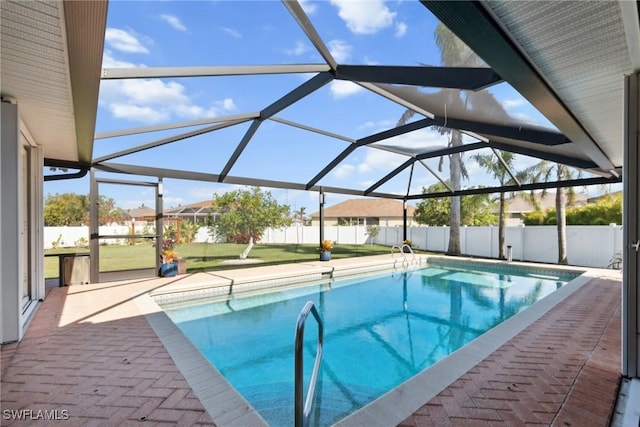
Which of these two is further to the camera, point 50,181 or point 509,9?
point 50,181

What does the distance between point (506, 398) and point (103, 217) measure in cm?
819

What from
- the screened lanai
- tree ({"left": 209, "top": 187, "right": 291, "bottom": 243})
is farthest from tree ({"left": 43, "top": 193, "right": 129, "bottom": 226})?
tree ({"left": 209, "top": 187, "right": 291, "bottom": 243})

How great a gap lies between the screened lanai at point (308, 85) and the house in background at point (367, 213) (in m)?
19.9

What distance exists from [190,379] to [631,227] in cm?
417

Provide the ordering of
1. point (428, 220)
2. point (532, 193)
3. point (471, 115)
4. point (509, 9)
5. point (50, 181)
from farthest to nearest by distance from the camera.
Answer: point (428, 220), point (532, 193), point (50, 181), point (471, 115), point (509, 9)

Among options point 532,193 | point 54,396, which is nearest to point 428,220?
point 532,193

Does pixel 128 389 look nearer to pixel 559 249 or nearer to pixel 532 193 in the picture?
pixel 559 249

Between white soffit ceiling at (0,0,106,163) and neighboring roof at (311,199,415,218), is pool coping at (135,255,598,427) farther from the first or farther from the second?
neighboring roof at (311,199,415,218)

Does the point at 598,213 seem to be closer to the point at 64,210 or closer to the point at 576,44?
the point at 576,44

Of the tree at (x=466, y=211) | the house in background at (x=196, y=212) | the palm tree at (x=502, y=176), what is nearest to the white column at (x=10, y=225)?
the house in background at (x=196, y=212)

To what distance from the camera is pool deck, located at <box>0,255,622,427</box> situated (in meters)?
2.20

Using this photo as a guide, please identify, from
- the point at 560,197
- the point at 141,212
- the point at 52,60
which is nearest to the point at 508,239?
the point at 560,197

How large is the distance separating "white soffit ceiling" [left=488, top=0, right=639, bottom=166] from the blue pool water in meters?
3.55

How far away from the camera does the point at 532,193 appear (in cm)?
1255
